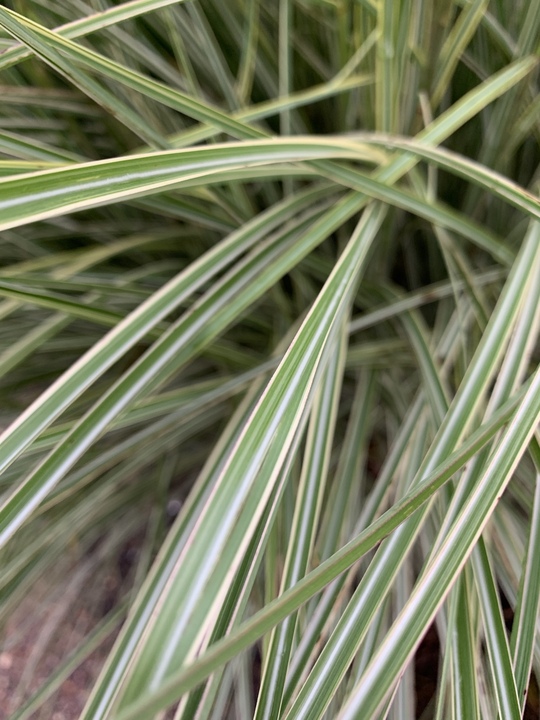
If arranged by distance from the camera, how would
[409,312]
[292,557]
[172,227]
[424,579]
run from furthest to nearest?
1. [172,227]
2. [409,312]
3. [292,557]
4. [424,579]

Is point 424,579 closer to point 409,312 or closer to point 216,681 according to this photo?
point 216,681

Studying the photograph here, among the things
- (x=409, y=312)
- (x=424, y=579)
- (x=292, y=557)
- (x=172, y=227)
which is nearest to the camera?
(x=424, y=579)

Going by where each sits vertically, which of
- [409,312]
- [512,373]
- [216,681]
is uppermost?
[409,312]

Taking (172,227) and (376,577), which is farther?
(172,227)

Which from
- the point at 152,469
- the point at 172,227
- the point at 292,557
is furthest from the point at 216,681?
the point at 172,227

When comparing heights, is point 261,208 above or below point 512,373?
above

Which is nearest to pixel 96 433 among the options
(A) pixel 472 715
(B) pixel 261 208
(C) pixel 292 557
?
(C) pixel 292 557
